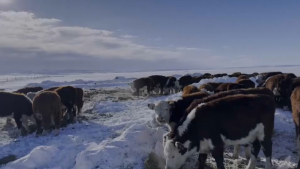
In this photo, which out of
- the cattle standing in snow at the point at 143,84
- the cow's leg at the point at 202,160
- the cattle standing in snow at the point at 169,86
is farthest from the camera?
the cattle standing in snow at the point at 169,86

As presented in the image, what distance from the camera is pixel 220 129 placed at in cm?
716

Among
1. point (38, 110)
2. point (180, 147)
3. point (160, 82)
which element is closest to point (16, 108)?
point (38, 110)

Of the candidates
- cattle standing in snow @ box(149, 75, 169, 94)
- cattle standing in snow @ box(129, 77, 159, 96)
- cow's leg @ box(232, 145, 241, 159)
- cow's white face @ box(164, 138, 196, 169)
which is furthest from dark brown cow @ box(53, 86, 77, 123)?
cattle standing in snow @ box(149, 75, 169, 94)

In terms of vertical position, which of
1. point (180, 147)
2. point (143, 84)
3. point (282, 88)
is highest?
point (282, 88)

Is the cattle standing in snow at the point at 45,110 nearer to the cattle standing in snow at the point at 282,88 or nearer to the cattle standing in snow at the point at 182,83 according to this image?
the cattle standing in snow at the point at 282,88

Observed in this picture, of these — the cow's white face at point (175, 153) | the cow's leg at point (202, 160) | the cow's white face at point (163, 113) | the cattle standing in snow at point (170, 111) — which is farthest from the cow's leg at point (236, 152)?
the cow's white face at point (163, 113)

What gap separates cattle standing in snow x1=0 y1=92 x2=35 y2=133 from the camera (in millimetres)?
13297

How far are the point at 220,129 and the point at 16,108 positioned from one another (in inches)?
397

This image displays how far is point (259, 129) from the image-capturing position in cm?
734

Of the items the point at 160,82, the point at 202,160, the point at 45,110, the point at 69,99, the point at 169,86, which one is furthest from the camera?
the point at 160,82

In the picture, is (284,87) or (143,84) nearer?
(284,87)

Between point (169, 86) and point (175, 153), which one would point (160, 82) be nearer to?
point (169, 86)

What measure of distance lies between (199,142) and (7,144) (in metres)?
7.60

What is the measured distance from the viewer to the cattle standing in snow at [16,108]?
1330 cm
